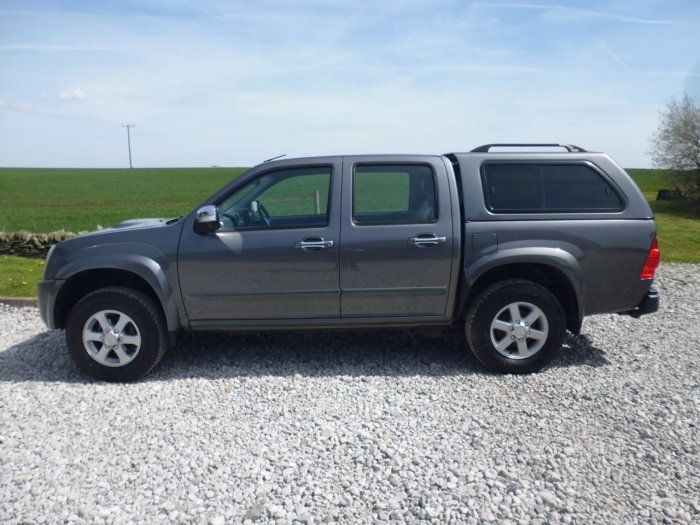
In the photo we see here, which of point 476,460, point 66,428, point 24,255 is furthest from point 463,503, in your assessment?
point 24,255

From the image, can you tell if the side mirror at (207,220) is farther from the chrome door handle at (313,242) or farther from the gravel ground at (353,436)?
the gravel ground at (353,436)

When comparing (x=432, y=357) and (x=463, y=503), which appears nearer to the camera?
(x=463, y=503)

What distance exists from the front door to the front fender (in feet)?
0.43

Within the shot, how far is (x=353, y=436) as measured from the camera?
3.88 meters

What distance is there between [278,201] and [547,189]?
2275mm

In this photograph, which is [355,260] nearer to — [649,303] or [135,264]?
[135,264]

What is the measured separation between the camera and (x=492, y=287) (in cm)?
488

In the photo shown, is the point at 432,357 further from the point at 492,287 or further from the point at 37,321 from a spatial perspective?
the point at 37,321

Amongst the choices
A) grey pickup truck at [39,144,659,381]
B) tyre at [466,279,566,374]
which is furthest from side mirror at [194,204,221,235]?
tyre at [466,279,566,374]

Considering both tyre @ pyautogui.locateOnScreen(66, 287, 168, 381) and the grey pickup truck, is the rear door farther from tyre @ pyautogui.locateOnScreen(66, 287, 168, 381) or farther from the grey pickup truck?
tyre @ pyautogui.locateOnScreen(66, 287, 168, 381)

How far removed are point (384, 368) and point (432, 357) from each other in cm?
54

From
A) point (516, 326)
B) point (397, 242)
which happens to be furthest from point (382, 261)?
point (516, 326)

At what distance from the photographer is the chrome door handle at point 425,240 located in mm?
4785

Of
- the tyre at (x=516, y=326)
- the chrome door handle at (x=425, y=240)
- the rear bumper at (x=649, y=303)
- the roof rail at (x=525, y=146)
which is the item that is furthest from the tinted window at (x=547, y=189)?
the rear bumper at (x=649, y=303)
